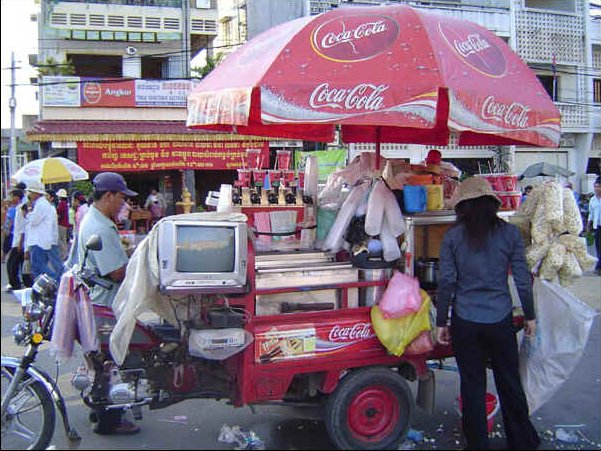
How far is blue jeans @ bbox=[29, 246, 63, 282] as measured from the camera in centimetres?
812

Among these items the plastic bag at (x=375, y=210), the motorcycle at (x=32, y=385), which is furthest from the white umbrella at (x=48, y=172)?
the plastic bag at (x=375, y=210)

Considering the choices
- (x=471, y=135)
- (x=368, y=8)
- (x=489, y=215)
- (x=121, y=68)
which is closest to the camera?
(x=489, y=215)

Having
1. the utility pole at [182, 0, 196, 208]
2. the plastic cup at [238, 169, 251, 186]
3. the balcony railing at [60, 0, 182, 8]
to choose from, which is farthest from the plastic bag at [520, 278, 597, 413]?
the balcony railing at [60, 0, 182, 8]

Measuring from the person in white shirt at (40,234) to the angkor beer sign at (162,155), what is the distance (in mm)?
10130

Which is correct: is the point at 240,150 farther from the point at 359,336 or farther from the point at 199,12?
the point at 359,336

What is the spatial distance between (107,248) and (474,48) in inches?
103

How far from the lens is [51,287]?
357cm

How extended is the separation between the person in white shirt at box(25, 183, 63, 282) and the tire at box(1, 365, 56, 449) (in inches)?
187

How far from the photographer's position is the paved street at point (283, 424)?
387 centimetres

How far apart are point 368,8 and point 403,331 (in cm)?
204

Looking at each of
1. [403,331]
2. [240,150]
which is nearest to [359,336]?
[403,331]

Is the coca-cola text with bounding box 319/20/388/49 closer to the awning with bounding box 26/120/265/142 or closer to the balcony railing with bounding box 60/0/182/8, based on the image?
the awning with bounding box 26/120/265/142

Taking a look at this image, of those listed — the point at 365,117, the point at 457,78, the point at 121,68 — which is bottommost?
the point at 365,117

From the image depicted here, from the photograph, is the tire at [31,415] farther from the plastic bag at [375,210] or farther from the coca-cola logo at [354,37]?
the coca-cola logo at [354,37]
